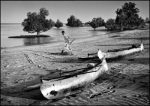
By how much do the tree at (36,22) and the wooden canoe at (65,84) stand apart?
2094 inches

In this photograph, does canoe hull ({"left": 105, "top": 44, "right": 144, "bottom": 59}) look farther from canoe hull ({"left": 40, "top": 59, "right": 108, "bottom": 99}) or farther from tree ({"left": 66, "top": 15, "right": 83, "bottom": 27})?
tree ({"left": 66, "top": 15, "right": 83, "bottom": 27})

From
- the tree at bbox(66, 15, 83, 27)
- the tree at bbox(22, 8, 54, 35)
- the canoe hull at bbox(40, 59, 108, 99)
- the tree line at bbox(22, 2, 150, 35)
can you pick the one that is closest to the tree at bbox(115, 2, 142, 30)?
the tree line at bbox(22, 2, 150, 35)

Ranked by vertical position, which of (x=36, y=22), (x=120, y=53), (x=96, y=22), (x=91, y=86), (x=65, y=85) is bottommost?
(x=91, y=86)

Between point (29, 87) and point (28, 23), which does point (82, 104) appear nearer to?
point (29, 87)

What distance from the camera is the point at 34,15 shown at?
6188 centimetres

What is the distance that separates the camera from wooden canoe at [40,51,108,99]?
27.2ft

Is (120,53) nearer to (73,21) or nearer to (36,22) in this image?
(36,22)

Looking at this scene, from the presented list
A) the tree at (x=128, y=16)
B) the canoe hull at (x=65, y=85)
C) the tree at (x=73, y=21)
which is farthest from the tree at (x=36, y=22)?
the tree at (x=73, y=21)

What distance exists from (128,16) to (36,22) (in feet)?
142

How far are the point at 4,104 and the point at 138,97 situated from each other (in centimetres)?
666

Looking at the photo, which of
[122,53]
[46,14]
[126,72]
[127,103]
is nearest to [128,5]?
[46,14]

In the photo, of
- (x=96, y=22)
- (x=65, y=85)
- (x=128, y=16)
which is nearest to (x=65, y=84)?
(x=65, y=85)

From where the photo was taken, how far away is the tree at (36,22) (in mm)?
61031

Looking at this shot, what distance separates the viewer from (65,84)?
900 cm
